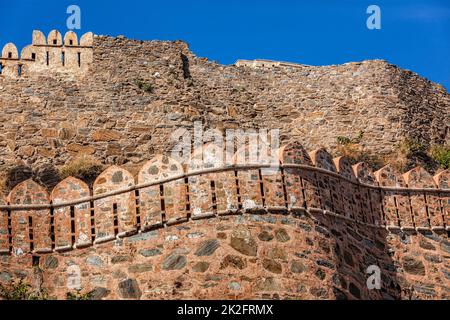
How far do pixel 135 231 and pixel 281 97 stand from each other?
37.9 ft

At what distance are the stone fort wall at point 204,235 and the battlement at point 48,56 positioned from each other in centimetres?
899

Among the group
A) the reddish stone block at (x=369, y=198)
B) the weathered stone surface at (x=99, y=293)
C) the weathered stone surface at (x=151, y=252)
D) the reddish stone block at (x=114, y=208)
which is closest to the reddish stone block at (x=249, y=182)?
the weathered stone surface at (x=151, y=252)

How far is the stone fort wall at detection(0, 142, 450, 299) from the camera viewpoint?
66.2 feet

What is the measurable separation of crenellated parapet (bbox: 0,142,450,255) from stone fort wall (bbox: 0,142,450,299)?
14mm

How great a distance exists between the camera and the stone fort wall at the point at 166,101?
28.7m

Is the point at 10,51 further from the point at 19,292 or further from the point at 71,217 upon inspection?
the point at 19,292

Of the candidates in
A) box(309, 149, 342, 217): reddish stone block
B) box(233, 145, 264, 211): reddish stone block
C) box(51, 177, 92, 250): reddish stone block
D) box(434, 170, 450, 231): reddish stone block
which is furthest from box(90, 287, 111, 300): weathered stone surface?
box(434, 170, 450, 231): reddish stone block

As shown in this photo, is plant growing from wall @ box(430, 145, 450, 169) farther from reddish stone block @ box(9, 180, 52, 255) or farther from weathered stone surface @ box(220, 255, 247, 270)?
reddish stone block @ box(9, 180, 52, 255)

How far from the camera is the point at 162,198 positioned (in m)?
21.1

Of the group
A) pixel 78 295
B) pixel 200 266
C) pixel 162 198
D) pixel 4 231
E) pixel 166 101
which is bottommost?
pixel 78 295

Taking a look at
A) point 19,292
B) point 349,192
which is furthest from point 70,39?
point 19,292

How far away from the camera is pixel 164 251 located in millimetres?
20531

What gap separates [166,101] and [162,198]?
911 centimetres
